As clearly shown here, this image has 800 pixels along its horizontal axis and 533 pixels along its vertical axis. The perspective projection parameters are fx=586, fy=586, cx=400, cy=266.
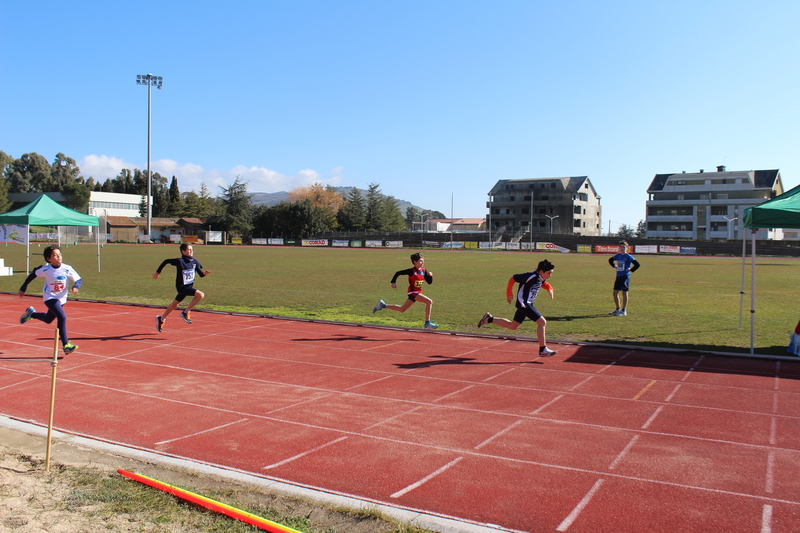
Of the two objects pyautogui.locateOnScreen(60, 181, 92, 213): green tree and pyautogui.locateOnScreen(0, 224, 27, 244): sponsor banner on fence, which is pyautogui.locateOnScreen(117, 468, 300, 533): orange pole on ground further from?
pyautogui.locateOnScreen(60, 181, 92, 213): green tree

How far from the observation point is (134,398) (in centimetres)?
732

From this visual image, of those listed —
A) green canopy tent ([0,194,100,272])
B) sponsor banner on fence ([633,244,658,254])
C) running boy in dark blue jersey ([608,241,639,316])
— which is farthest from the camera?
sponsor banner on fence ([633,244,658,254])

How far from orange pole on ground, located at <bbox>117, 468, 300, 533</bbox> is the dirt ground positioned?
0.51ft

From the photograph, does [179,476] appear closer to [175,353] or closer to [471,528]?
[471,528]

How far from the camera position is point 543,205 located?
3883 inches

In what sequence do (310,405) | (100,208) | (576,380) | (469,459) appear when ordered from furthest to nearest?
(100,208), (576,380), (310,405), (469,459)

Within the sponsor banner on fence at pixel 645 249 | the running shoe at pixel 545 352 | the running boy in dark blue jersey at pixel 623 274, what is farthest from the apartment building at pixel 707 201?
the running shoe at pixel 545 352

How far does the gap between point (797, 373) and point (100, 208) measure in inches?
4487

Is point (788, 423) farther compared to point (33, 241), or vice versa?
point (33, 241)

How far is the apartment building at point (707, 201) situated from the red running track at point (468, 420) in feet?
273

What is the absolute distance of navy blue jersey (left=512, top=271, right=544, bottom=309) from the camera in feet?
30.8

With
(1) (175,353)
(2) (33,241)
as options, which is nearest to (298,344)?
(1) (175,353)

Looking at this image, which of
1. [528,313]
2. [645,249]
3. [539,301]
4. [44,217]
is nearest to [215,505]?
[528,313]

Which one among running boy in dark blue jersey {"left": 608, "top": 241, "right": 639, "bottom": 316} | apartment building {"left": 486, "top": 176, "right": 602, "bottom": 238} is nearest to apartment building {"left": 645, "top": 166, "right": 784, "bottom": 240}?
apartment building {"left": 486, "top": 176, "right": 602, "bottom": 238}
